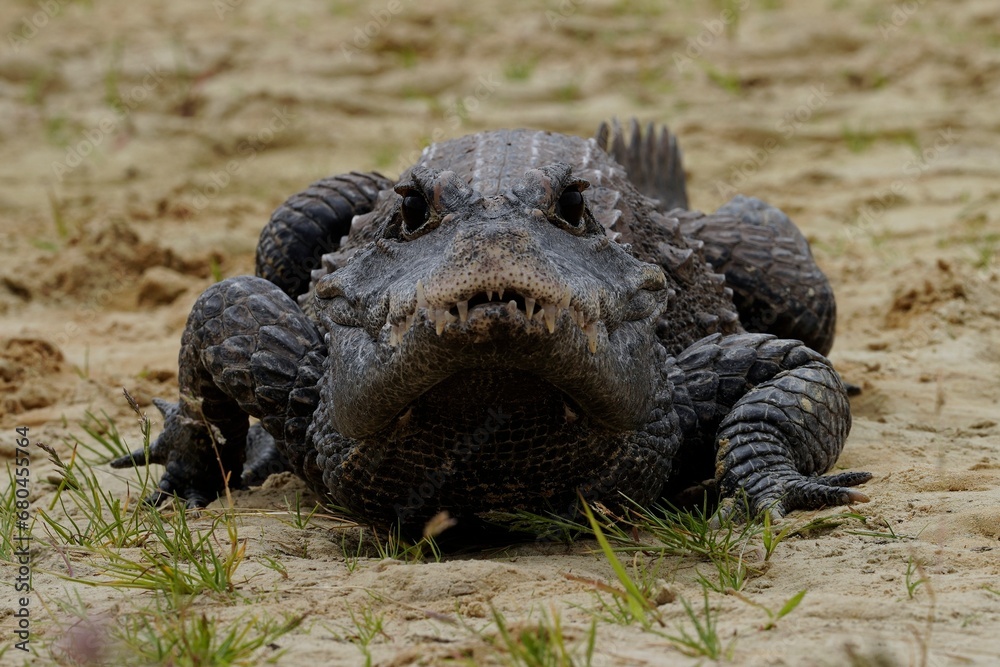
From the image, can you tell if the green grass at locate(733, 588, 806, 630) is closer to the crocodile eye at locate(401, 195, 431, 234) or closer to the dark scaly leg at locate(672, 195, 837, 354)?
the crocodile eye at locate(401, 195, 431, 234)

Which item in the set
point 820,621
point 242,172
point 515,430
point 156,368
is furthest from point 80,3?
point 820,621

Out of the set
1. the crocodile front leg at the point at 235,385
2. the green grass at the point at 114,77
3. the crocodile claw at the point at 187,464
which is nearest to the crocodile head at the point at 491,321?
the crocodile front leg at the point at 235,385

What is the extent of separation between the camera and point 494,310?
2.69m

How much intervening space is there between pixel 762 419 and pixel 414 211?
129cm

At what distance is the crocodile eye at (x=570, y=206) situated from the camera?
3.26 metres

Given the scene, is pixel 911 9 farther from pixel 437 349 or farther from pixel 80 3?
pixel 437 349

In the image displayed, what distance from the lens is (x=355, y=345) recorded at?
332 cm

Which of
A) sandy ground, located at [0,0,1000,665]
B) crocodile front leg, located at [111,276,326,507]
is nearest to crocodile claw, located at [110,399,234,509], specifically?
crocodile front leg, located at [111,276,326,507]

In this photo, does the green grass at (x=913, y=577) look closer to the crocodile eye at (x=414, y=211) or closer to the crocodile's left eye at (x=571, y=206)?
the crocodile's left eye at (x=571, y=206)

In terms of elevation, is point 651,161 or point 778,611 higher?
point 651,161

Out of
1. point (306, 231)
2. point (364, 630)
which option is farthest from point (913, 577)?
point (306, 231)

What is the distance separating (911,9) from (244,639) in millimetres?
10900

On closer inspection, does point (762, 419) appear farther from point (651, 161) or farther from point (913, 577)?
point (651, 161)

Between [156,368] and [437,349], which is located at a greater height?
[437,349]
